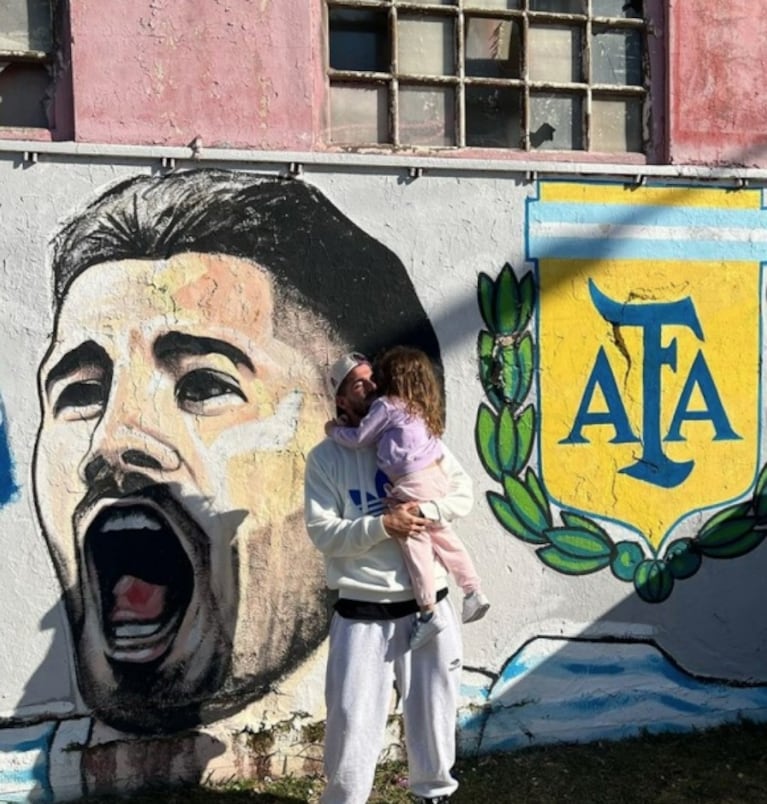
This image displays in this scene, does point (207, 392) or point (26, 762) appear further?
point (207, 392)

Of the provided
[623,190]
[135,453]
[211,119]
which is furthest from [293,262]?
[623,190]

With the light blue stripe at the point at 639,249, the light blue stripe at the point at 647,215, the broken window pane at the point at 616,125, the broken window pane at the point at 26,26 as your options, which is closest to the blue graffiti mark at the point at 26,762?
the broken window pane at the point at 26,26

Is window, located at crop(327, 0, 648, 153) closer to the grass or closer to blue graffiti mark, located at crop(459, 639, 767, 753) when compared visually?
blue graffiti mark, located at crop(459, 639, 767, 753)

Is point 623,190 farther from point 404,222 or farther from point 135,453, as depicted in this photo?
point 135,453

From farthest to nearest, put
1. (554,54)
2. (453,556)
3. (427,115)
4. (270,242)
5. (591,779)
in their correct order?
(554,54) < (427,115) < (591,779) < (270,242) < (453,556)

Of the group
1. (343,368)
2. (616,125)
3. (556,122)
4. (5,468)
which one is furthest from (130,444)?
(616,125)

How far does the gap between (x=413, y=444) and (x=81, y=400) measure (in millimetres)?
1280

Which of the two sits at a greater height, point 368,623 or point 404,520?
point 404,520

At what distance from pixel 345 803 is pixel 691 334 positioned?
7.80 feet

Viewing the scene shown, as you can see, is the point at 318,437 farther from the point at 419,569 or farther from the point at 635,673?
the point at 635,673

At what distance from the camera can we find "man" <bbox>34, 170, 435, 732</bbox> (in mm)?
3990

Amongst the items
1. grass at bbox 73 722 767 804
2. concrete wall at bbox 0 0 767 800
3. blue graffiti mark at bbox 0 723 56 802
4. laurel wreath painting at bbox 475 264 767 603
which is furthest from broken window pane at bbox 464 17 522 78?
blue graffiti mark at bbox 0 723 56 802

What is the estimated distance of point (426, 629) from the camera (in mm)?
3547

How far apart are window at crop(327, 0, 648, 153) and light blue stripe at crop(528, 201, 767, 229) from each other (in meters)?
0.28
